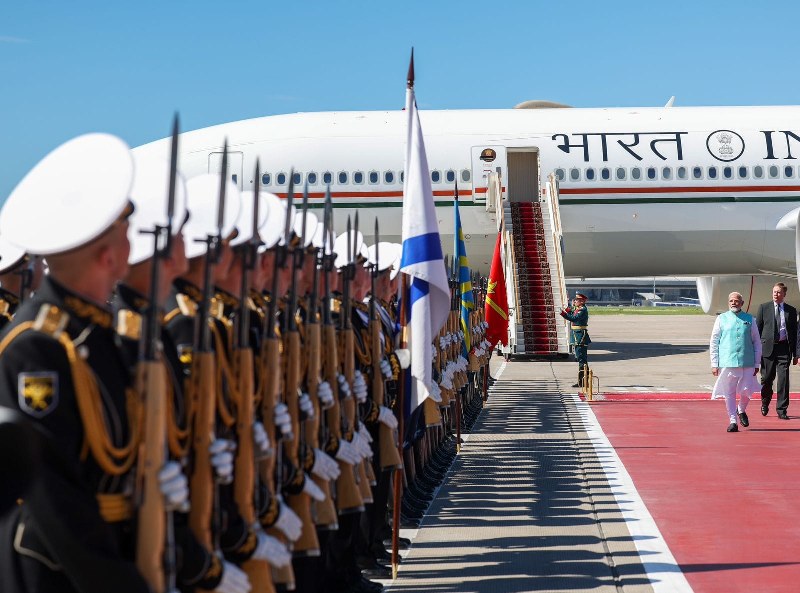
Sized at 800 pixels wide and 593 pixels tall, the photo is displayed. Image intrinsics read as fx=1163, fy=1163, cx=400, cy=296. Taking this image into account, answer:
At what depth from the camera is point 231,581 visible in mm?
3180

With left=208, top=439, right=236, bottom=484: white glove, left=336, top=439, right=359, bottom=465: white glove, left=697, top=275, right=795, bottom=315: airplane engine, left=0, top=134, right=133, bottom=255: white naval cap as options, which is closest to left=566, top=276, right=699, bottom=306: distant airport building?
left=697, top=275, right=795, bottom=315: airplane engine

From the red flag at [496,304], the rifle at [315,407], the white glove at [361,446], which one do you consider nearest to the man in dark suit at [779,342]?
the red flag at [496,304]

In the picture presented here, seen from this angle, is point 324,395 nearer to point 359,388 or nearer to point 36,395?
point 359,388

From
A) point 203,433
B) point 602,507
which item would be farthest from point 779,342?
point 203,433

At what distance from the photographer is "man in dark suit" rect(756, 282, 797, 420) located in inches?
501

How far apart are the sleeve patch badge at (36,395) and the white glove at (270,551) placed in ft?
3.28

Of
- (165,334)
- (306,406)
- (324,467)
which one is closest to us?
(165,334)

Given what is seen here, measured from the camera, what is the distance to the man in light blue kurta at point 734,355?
1174cm

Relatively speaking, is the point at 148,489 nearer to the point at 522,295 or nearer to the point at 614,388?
the point at 614,388

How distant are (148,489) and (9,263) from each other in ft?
10.5

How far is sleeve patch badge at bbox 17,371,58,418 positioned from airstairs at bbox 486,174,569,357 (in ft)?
60.2

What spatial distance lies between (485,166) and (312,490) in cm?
1821

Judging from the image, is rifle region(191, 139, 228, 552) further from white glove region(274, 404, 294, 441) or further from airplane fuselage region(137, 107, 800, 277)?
airplane fuselage region(137, 107, 800, 277)

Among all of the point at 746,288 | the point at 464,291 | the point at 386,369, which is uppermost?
the point at 746,288
